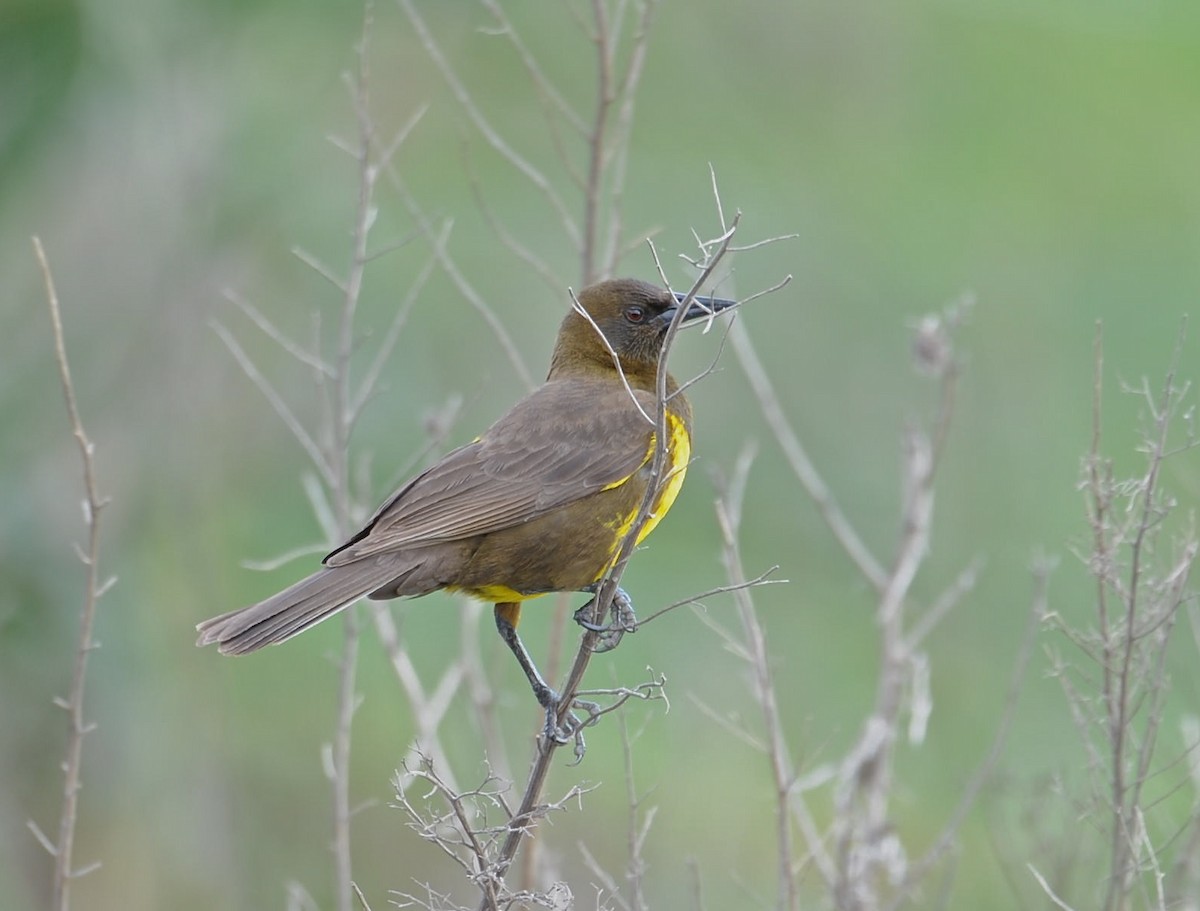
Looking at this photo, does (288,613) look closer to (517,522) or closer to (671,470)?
(517,522)

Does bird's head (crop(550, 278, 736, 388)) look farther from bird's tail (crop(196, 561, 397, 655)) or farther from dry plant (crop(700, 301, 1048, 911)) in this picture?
bird's tail (crop(196, 561, 397, 655))

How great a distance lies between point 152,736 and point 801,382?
6264mm

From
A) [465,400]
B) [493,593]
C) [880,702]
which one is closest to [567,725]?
[493,593]

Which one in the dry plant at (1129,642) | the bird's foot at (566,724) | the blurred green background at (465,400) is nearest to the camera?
the dry plant at (1129,642)

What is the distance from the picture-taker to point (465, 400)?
1138cm

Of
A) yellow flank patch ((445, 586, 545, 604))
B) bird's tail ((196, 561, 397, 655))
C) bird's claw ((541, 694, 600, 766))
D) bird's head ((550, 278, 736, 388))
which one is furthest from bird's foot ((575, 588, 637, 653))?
bird's head ((550, 278, 736, 388))

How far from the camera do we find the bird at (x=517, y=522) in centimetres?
440

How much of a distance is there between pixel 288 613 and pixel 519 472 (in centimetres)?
86

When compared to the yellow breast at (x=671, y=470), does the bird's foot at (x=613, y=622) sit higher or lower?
lower

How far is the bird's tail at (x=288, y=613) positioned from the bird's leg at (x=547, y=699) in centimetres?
53

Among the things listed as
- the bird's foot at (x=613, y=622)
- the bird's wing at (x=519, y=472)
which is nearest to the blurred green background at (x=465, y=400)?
the bird's foot at (x=613, y=622)

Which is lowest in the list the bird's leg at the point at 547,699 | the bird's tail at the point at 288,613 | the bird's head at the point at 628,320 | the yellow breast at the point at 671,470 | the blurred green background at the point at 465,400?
the blurred green background at the point at 465,400

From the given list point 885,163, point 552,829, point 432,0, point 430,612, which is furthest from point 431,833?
point 885,163

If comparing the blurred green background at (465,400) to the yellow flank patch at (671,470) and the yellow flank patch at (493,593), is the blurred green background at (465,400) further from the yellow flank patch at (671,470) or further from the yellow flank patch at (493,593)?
the yellow flank patch at (493,593)
